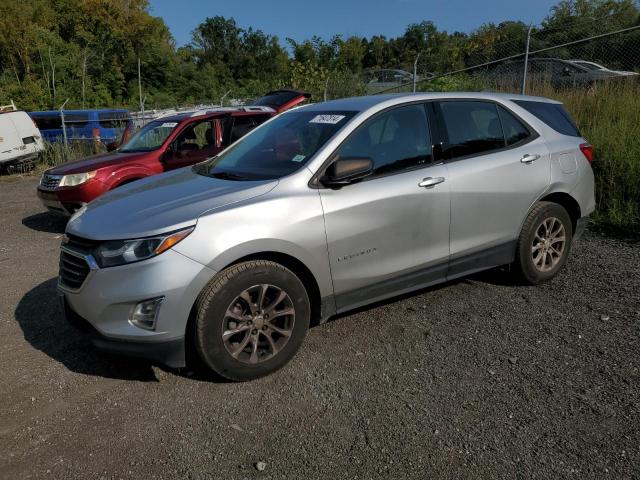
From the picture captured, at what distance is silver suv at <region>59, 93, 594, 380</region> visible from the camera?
298cm

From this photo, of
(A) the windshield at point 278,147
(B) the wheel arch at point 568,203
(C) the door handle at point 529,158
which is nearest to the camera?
(A) the windshield at point 278,147

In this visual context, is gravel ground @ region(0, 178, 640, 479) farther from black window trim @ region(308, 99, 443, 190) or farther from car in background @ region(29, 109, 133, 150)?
car in background @ region(29, 109, 133, 150)

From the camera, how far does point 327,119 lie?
3.87 meters

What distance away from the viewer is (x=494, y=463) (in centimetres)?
249

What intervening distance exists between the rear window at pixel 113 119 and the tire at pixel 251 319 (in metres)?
17.0

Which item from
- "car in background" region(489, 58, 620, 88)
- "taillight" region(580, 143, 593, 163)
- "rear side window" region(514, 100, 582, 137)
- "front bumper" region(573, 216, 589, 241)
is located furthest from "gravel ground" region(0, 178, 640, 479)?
"car in background" region(489, 58, 620, 88)

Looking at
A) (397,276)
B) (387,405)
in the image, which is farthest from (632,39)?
(387,405)

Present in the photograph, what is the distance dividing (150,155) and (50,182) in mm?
1466

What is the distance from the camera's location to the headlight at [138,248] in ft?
9.64

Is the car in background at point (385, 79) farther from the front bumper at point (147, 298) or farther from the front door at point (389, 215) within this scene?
the front bumper at point (147, 298)

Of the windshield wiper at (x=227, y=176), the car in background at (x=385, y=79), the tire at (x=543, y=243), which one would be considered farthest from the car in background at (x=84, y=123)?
the tire at (x=543, y=243)

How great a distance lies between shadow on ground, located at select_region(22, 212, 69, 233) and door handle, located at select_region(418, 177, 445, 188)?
5.98 m

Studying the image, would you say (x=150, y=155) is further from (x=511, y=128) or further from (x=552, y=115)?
(x=552, y=115)

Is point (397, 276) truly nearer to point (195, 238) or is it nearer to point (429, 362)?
point (429, 362)
